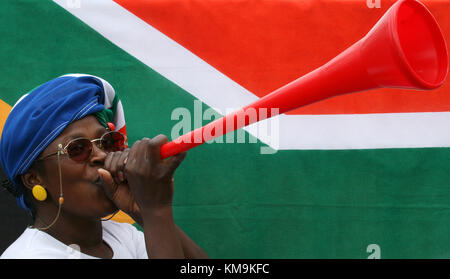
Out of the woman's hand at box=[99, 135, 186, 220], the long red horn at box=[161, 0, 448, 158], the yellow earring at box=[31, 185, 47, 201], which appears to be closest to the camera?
the long red horn at box=[161, 0, 448, 158]

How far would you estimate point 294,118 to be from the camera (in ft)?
7.13

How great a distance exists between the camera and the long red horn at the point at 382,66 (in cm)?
99

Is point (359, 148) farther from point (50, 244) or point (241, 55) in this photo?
point (50, 244)

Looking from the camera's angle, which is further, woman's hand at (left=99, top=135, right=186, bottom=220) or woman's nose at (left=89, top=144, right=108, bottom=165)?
woman's nose at (left=89, top=144, right=108, bottom=165)

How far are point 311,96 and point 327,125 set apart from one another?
1124 mm

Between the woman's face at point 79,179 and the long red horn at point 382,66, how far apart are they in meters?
0.54

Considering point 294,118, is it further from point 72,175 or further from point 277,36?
point 72,175

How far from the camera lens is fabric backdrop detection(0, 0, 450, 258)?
6.91 ft

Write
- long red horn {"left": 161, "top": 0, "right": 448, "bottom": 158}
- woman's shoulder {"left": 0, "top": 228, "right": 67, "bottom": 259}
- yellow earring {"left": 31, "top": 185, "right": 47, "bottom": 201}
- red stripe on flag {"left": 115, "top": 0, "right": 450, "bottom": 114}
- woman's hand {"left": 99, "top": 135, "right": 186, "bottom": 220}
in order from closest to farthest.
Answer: long red horn {"left": 161, "top": 0, "right": 448, "bottom": 158}, woman's hand {"left": 99, "top": 135, "right": 186, "bottom": 220}, woman's shoulder {"left": 0, "top": 228, "right": 67, "bottom": 259}, yellow earring {"left": 31, "top": 185, "right": 47, "bottom": 201}, red stripe on flag {"left": 115, "top": 0, "right": 450, "bottom": 114}

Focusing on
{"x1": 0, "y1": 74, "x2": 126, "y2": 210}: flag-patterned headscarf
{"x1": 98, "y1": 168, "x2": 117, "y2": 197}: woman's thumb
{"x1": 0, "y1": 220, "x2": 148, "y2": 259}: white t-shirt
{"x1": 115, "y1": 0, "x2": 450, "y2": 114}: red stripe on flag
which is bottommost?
{"x1": 0, "y1": 220, "x2": 148, "y2": 259}: white t-shirt

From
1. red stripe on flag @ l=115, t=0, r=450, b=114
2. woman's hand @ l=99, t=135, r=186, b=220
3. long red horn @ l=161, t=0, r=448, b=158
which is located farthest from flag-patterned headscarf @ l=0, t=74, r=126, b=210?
red stripe on flag @ l=115, t=0, r=450, b=114

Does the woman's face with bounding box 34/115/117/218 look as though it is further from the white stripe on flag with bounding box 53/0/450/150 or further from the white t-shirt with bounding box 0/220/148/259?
the white stripe on flag with bounding box 53/0/450/150

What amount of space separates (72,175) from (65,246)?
248 mm

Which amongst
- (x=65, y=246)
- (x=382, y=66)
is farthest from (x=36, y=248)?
(x=382, y=66)
